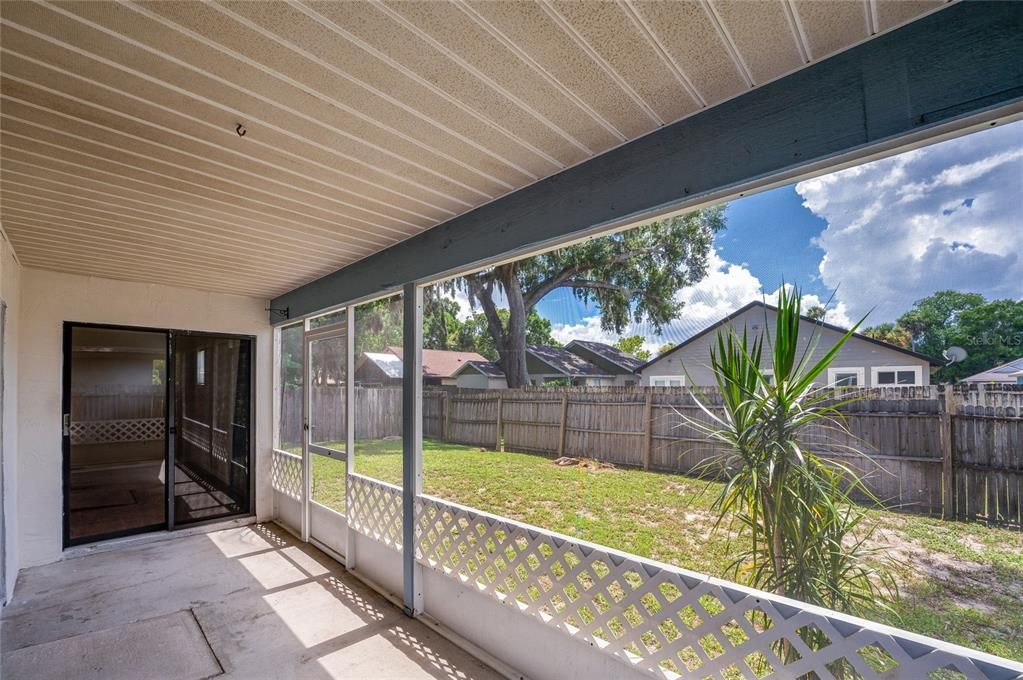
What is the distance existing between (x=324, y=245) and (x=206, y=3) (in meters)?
2.31

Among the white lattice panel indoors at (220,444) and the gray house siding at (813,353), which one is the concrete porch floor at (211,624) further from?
the gray house siding at (813,353)

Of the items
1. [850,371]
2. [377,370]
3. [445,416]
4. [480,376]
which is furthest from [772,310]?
[377,370]

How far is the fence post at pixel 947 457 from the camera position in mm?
1544

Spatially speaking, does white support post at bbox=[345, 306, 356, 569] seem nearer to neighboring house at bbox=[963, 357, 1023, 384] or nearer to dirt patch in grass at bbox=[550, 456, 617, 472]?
dirt patch in grass at bbox=[550, 456, 617, 472]

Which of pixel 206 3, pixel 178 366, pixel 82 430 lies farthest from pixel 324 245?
pixel 82 430

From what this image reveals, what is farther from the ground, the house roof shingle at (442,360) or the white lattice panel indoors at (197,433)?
the house roof shingle at (442,360)

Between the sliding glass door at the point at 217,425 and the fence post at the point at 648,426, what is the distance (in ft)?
15.0

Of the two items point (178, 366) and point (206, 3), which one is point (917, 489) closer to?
point (206, 3)

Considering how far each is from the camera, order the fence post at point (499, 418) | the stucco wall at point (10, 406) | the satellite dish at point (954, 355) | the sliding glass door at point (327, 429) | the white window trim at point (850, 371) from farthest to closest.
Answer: the sliding glass door at point (327, 429) < the fence post at point (499, 418) < the stucco wall at point (10, 406) < the white window trim at point (850, 371) < the satellite dish at point (954, 355)

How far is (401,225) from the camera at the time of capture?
10.1ft

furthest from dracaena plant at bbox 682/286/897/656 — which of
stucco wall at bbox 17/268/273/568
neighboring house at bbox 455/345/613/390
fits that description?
stucco wall at bbox 17/268/273/568

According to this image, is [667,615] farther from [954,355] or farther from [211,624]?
[211,624]

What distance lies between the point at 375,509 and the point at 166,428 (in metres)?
2.74

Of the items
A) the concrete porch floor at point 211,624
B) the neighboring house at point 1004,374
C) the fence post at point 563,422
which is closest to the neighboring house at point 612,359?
the fence post at point 563,422
